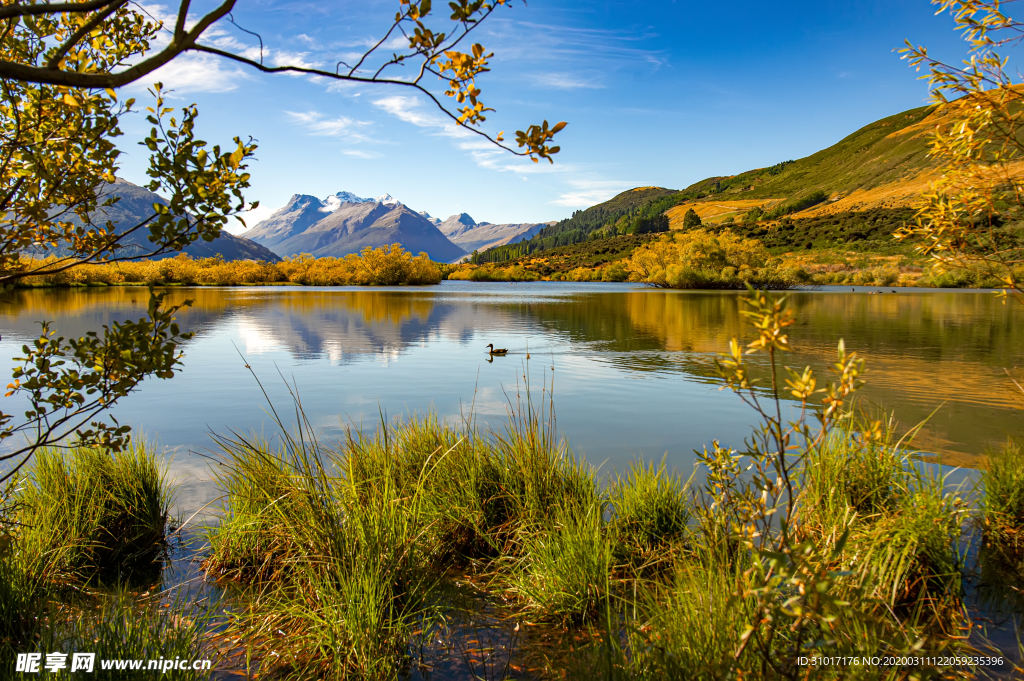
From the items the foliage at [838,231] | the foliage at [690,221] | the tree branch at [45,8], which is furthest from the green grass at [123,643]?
the foliage at [690,221]

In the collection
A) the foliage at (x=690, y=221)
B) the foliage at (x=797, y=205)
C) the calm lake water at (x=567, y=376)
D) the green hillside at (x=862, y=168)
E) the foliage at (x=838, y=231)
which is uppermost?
the green hillside at (x=862, y=168)

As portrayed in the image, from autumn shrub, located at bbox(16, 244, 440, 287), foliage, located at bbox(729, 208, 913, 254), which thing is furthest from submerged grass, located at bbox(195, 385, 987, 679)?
foliage, located at bbox(729, 208, 913, 254)

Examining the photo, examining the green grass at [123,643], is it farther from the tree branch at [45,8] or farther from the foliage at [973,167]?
the foliage at [973,167]

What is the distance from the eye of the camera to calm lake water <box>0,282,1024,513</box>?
799cm

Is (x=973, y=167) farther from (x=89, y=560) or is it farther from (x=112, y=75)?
(x=89, y=560)

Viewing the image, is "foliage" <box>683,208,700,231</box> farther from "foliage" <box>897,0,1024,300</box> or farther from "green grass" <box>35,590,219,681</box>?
"green grass" <box>35,590,219,681</box>

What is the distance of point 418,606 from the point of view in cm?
347

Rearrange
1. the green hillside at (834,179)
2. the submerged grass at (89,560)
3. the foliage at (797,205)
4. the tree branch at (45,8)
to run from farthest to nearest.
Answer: the green hillside at (834,179), the foliage at (797,205), the submerged grass at (89,560), the tree branch at (45,8)

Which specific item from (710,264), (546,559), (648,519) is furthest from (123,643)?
(710,264)

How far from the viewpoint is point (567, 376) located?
13.1 m

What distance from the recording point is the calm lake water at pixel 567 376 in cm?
799

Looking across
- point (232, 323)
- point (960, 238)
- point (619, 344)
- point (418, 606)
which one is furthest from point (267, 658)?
point (232, 323)

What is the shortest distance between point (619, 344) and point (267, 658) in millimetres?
16946

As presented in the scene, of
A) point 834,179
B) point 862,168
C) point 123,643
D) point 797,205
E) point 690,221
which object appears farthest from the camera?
point 834,179
